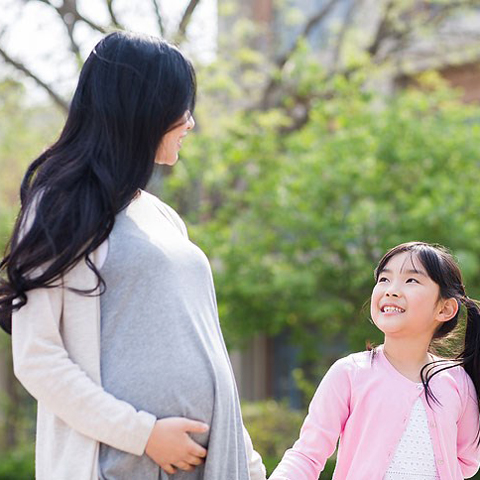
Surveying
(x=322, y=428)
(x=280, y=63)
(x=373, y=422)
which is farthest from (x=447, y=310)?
(x=280, y=63)

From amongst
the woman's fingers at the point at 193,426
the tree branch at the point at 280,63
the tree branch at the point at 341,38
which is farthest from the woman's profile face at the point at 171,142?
the tree branch at the point at 341,38

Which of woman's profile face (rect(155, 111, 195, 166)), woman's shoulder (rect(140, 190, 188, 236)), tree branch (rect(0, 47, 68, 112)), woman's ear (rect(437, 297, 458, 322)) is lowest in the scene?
woman's ear (rect(437, 297, 458, 322))

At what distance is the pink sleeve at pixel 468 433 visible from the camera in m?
2.96

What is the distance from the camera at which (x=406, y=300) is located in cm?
293

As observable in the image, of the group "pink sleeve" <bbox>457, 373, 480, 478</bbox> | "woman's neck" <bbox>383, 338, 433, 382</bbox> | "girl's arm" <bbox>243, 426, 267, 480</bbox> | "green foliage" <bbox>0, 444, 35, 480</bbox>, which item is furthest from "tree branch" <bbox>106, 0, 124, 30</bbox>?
"girl's arm" <bbox>243, 426, 267, 480</bbox>

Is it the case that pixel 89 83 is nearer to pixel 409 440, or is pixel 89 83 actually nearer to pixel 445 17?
pixel 409 440

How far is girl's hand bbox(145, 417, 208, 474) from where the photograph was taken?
239 cm

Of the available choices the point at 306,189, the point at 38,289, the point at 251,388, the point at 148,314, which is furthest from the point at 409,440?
the point at 251,388

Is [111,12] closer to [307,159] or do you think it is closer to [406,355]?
[307,159]

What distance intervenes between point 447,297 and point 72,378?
1.22 m

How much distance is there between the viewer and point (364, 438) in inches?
113

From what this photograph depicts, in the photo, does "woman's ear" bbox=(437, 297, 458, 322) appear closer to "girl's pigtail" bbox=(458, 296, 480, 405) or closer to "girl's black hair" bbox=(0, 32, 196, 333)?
"girl's pigtail" bbox=(458, 296, 480, 405)

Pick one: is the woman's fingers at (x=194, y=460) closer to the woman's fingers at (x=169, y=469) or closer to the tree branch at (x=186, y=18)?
the woman's fingers at (x=169, y=469)

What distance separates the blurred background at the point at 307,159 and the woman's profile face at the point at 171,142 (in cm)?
532
